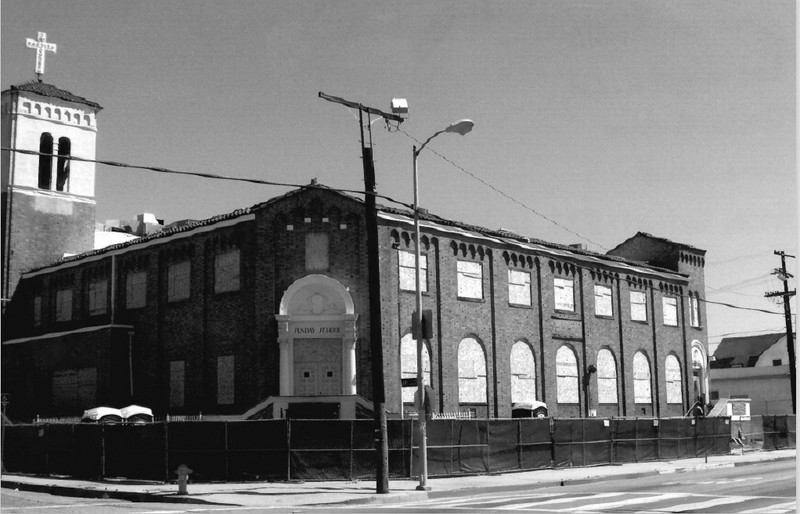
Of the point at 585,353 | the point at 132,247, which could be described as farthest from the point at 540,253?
the point at 132,247

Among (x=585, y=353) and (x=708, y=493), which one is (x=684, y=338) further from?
(x=708, y=493)

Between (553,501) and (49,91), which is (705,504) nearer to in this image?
(553,501)

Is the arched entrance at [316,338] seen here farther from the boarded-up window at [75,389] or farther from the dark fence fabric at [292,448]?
the boarded-up window at [75,389]

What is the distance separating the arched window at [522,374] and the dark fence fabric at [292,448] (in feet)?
24.7

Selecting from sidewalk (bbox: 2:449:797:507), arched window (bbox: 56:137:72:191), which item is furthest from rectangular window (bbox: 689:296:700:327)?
arched window (bbox: 56:137:72:191)

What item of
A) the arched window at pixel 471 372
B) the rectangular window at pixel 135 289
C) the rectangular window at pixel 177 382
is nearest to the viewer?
the arched window at pixel 471 372

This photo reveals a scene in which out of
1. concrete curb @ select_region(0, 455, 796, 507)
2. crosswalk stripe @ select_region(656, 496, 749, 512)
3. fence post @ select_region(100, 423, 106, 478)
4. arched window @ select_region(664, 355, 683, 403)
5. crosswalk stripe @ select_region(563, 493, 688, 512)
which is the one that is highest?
arched window @ select_region(664, 355, 683, 403)

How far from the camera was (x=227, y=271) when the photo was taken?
3825 cm

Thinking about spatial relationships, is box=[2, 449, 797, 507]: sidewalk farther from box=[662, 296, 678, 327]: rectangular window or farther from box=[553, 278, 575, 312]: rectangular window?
box=[662, 296, 678, 327]: rectangular window

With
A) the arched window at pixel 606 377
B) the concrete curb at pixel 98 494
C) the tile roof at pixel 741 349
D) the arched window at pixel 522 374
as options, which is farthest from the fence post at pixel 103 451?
the tile roof at pixel 741 349

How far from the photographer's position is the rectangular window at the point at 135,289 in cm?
4244

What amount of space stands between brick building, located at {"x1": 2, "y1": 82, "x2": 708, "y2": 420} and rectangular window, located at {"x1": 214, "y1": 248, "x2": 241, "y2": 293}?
9 cm

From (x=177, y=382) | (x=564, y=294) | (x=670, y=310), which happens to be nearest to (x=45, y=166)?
(x=177, y=382)

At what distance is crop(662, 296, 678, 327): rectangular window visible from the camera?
53.3 metres
